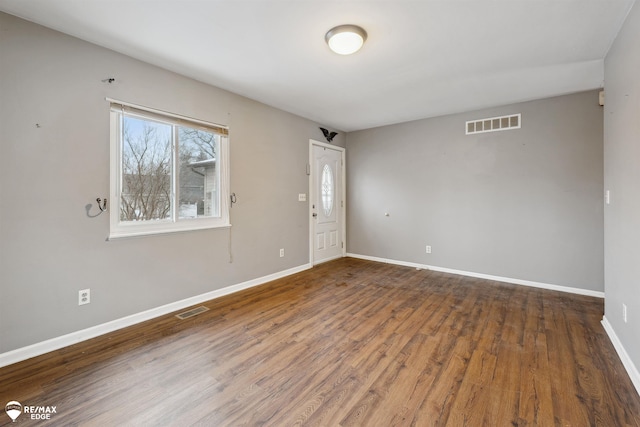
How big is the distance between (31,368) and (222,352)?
133cm

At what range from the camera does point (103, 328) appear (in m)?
2.46

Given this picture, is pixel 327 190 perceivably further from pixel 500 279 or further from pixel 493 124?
pixel 500 279

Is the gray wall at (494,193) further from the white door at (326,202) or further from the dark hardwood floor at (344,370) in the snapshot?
the dark hardwood floor at (344,370)

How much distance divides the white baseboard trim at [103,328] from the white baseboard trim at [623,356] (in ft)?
11.8

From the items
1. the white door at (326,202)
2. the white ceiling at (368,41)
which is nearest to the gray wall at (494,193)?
the white door at (326,202)

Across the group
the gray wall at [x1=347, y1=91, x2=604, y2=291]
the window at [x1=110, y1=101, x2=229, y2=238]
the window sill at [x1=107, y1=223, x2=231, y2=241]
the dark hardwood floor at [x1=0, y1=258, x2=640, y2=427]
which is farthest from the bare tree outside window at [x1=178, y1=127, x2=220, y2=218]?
the gray wall at [x1=347, y1=91, x2=604, y2=291]

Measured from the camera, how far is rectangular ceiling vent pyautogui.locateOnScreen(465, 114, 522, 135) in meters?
3.89

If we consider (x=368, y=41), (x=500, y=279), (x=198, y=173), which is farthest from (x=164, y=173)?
(x=500, y=279)

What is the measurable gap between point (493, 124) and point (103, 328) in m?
5.35

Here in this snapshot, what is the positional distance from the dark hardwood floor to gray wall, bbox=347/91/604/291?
829 mm

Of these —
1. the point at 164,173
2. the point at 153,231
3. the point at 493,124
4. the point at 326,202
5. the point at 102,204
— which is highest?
the point at 493,124

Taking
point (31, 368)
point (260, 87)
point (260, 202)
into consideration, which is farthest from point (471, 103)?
point (31, 368)

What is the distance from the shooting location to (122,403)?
5.40 feet

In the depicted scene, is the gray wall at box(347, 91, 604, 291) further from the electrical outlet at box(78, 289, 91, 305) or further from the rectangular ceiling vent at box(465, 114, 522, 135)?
the electrical outlet at box(78, 289, 91, 305)
